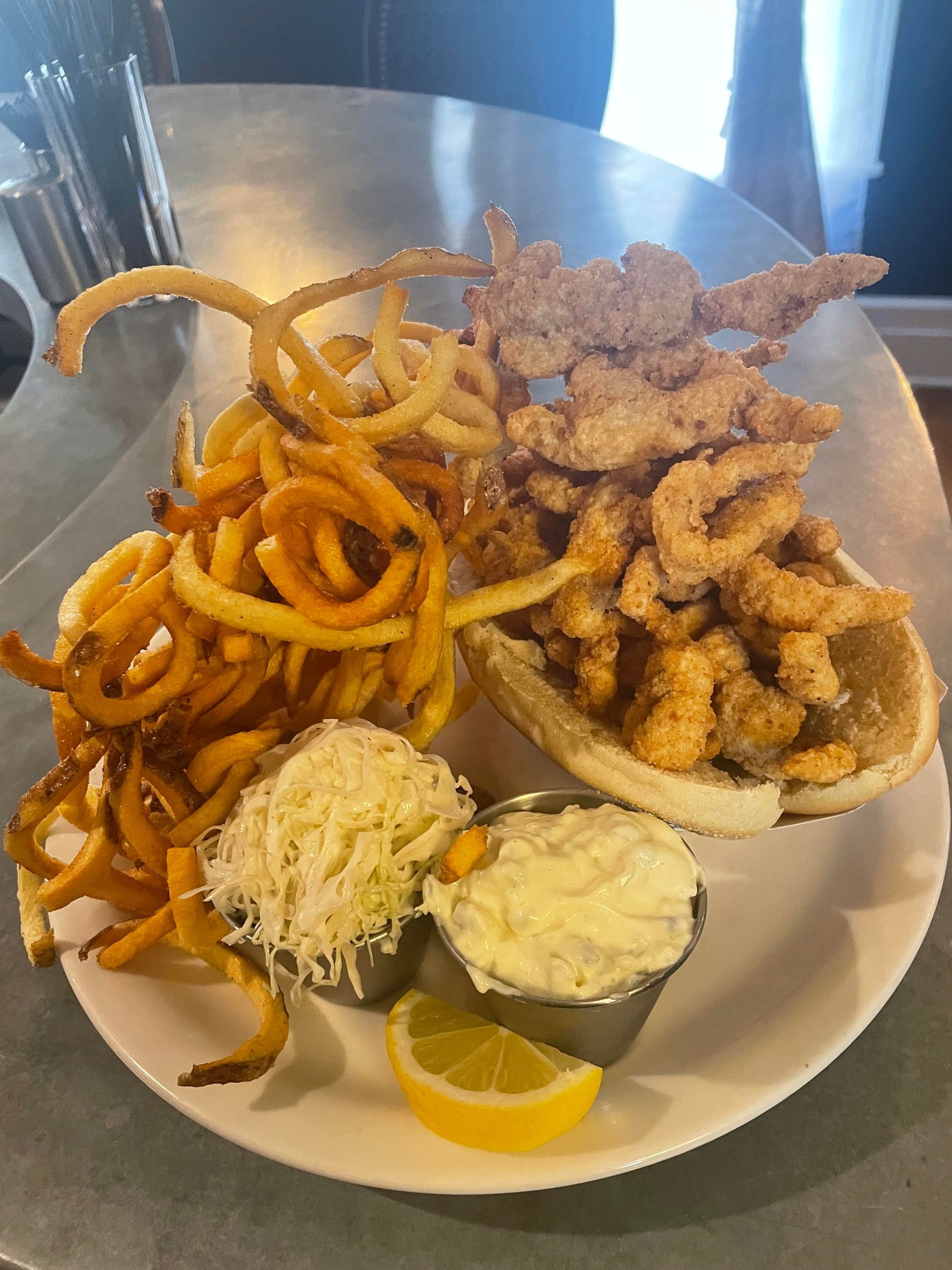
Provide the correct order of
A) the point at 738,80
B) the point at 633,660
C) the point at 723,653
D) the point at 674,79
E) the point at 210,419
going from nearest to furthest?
the point at 723,653, the point at 633,660, the point at 210,419, the point at 738,80, the point at 674,79

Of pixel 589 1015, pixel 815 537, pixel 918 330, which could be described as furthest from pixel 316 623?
pixel 918 330

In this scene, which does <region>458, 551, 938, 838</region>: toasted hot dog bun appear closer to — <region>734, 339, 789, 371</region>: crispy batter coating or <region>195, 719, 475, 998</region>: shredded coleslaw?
<region>195, 719, 475, 998</region>: shredded coleslaw

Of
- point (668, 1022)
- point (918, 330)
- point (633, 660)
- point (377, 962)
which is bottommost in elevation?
point (918, 330)

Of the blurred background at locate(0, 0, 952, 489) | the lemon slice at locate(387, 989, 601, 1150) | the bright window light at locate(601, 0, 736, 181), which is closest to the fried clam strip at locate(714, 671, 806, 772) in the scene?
the lemon slice at locate(387, 989, 601, 1150)

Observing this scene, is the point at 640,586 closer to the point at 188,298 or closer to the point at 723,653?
the point at 723,653

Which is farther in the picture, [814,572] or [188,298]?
[814,572]

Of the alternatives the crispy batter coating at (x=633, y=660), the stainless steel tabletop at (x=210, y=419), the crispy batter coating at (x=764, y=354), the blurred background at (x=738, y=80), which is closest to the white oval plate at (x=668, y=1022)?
the stainless steel tabletop at (x=210, y=419)
